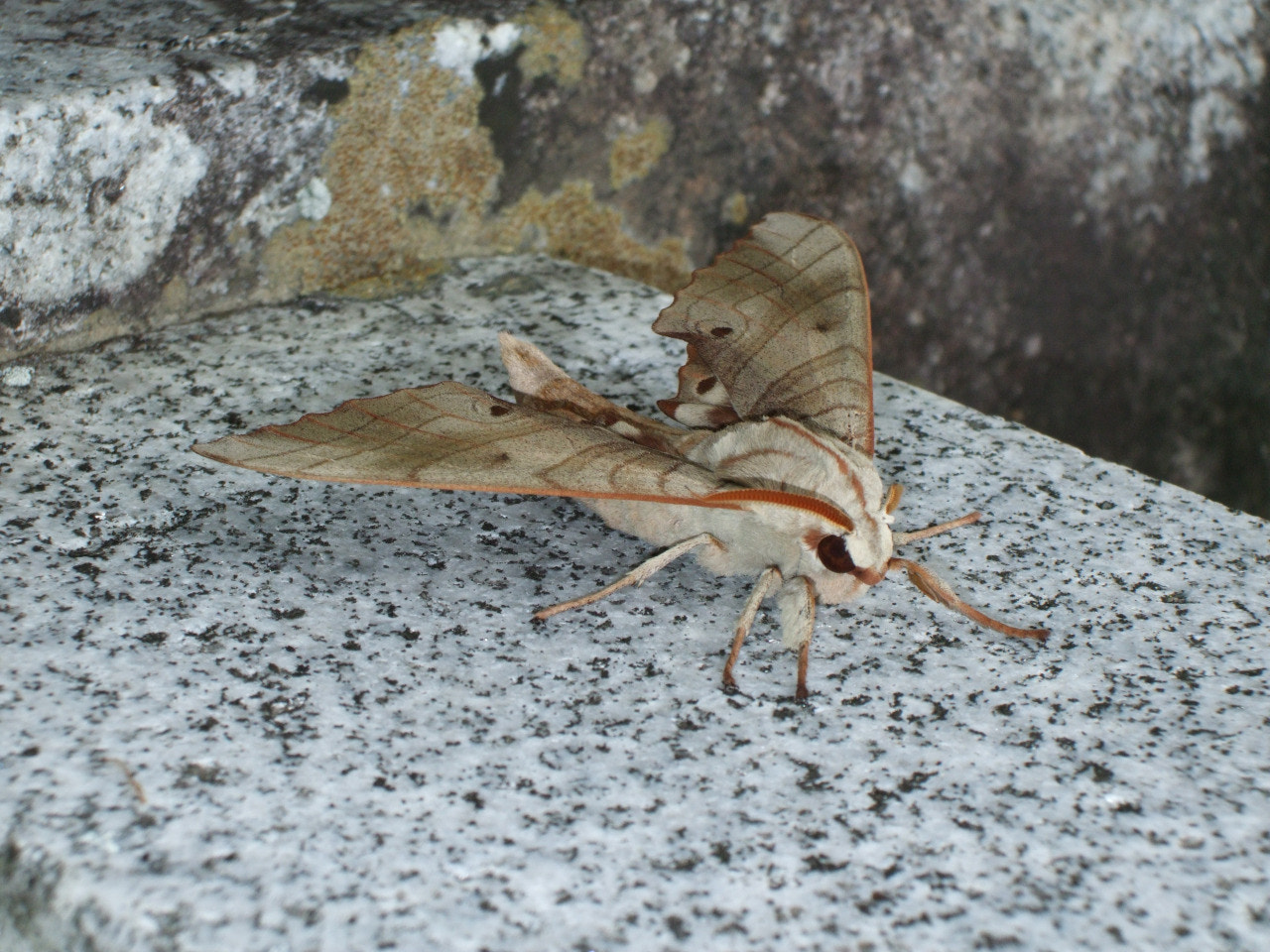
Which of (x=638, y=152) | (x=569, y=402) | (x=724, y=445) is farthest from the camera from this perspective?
(x=638, y=152)

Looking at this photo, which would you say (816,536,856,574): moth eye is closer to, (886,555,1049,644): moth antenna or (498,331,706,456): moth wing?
(886,555,1049,644): moth antenna

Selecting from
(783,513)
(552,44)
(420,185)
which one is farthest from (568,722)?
(552,44)

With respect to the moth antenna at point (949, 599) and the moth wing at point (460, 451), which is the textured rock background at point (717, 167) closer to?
the moth wing at point (460, 451)

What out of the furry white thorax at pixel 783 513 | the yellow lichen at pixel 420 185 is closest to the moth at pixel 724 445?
the furry white thorax at pixel 783 513

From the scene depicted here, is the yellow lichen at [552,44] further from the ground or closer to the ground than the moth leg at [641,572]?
further from the ground

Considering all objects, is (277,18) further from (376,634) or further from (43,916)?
(43,916)

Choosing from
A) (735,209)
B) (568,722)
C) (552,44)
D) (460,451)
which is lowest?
(568,722)

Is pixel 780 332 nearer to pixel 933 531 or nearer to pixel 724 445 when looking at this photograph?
pixel 724 445

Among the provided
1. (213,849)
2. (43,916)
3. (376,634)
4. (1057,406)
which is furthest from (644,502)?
(1057,406)
